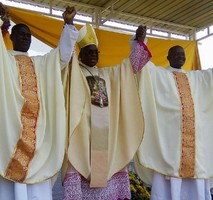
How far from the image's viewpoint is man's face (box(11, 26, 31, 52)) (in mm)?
3160

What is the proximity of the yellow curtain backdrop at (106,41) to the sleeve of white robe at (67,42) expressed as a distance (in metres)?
1.03

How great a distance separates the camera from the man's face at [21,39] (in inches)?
124

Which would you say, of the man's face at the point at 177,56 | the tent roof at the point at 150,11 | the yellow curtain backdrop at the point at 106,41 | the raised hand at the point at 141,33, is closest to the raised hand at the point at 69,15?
the raised hand at the point at 141,33

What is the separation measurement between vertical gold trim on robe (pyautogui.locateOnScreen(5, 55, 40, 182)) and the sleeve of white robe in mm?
268

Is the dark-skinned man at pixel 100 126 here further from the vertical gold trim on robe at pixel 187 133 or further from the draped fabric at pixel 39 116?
the vertical gold trim on robe at pixel 187 133

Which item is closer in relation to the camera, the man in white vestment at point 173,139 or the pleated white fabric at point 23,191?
the pleated white fabric at point 23,191

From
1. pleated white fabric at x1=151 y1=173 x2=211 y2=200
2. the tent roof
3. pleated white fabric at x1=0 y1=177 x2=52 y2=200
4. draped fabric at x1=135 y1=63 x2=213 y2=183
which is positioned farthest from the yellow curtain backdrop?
pleated white fabric at x1=151 y1=173 x2=211 y2=200

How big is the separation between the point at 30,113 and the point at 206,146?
5.70 feet

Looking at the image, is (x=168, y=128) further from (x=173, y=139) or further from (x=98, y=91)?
(x=98, y=91)

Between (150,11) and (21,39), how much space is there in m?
3.01

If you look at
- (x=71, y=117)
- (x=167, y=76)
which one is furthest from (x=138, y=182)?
(x=71, y=117)

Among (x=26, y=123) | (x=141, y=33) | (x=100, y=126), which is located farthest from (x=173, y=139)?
(x=26, y=123)

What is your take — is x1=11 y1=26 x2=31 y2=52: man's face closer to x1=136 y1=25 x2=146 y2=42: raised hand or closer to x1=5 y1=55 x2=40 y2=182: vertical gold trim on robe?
x1=5 y1=55 x2=40 y2=182: vertical gold trim on robe

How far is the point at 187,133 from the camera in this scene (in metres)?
3.55
